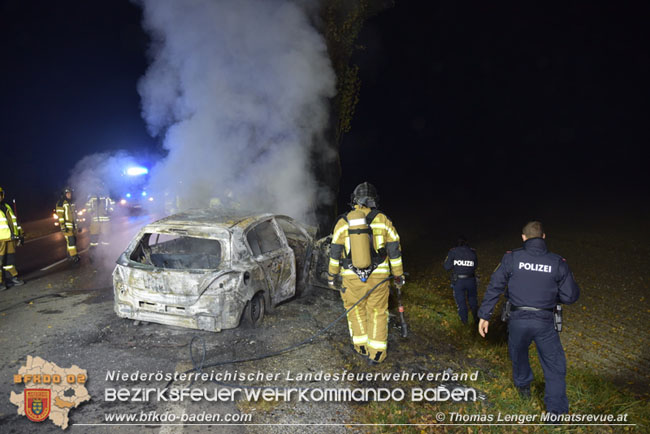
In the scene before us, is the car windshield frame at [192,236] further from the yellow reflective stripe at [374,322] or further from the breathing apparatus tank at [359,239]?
the yellow reflective stripe at [374,322]

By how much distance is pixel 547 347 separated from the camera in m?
3.29

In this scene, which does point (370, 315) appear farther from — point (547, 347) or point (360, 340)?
point (547, 347)

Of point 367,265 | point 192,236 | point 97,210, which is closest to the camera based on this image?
point 367,265

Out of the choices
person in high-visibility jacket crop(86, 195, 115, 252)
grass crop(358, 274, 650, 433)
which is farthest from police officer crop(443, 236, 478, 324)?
person in high-visibility jacket crop(86, 195, 115, 252)

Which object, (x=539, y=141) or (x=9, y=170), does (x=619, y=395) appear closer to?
(x=9, y=170)

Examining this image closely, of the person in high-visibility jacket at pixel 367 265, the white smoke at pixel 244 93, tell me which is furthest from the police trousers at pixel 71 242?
the person in high-visibility jacket at pixel 367 265

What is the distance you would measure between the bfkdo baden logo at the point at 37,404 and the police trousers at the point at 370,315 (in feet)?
9.34

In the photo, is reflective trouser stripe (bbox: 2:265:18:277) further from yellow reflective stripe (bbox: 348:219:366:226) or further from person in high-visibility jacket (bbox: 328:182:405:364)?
yellow reflective stripe (bbox: 348:219:366:226)

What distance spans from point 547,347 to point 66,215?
9849mm

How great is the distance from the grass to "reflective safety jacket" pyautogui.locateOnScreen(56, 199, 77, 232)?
7.94m

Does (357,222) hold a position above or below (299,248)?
above

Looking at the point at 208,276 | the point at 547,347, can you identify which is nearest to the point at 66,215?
the point at 208,276

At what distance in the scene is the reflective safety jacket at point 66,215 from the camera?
8961 millimetres

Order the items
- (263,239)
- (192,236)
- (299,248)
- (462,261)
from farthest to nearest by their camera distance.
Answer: (299,248), (263,239), (462,261), (192,236)
